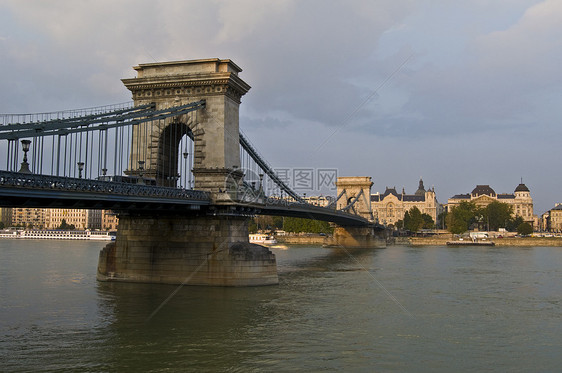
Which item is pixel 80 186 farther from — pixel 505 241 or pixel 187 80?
pixel 505 241

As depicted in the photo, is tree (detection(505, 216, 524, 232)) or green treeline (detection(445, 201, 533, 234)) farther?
tree (detection(505, 216, 524, 232))

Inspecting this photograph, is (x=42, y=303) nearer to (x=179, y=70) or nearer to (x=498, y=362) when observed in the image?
(x=179, y=70)

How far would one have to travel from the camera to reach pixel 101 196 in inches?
878

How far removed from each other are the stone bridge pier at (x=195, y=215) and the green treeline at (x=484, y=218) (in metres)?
112

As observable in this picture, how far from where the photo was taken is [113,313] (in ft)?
76.2

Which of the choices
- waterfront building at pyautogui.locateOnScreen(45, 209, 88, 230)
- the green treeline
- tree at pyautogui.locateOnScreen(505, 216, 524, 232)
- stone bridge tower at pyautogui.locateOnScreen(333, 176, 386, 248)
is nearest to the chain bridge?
stone bridge tower at pyautogui.locateOnScreen(333, 176, 386, 248)

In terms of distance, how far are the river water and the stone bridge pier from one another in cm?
123

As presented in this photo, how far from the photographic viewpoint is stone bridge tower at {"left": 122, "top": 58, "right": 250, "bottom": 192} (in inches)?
1266

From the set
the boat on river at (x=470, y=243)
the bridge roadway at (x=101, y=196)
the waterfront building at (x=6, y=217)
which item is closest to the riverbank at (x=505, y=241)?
the boat on river at (x=470, y=243)

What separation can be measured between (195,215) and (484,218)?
134843mm

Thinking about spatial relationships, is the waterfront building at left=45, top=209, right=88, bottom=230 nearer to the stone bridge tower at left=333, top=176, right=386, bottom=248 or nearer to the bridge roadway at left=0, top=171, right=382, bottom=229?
the stone bridge tower at left=333, top=176, right=386, bottom=248

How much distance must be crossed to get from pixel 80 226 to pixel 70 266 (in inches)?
5358

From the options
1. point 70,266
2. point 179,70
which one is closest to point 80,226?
point 70,266

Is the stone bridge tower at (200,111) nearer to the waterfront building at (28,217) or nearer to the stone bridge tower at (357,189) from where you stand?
the stone bridge tower at (357,189)
